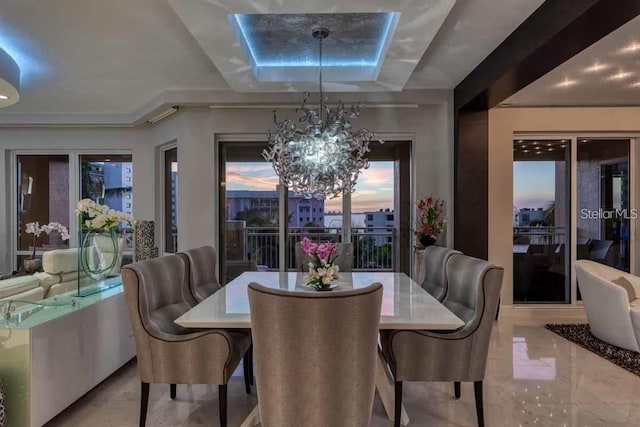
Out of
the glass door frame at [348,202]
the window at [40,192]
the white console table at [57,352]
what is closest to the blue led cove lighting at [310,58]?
the glass door frame at [348,202]

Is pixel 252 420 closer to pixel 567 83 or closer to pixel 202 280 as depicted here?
pixel 202 280

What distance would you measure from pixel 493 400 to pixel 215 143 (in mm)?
4057

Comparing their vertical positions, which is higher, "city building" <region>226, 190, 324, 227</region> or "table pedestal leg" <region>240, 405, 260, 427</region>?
"city building" <region>226, 190, 324, 227</region>

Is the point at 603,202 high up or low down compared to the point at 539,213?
up

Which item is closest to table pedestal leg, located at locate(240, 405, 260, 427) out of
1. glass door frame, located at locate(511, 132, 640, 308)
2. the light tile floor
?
the light tile floor

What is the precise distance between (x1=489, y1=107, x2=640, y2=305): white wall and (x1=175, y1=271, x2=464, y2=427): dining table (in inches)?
84.7

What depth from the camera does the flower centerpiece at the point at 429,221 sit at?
4488 millimetres

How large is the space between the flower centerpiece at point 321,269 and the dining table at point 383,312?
109mm

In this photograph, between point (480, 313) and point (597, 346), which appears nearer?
point (480, 313)

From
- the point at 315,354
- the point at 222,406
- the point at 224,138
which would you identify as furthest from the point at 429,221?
the point at 315,354

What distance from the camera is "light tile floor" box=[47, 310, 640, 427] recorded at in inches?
99.0

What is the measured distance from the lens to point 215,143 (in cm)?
501

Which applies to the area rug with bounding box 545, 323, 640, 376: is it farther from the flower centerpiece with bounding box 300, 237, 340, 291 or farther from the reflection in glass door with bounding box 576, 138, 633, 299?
the flower centerpiece with bounding box 300, 237, 340, 291

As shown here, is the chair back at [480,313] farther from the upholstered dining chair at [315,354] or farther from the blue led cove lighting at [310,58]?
the blue led cove lighting at [310,58]
